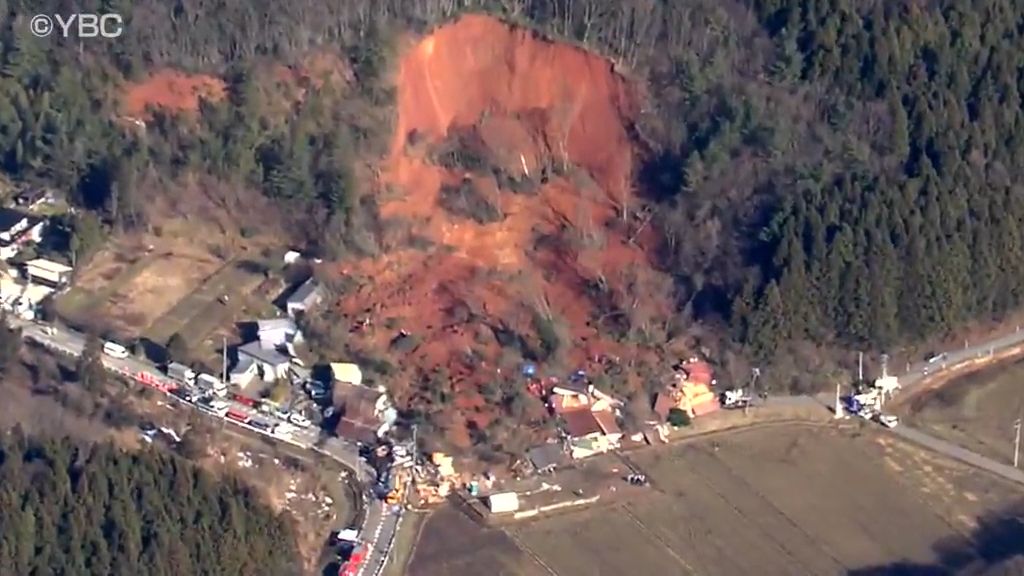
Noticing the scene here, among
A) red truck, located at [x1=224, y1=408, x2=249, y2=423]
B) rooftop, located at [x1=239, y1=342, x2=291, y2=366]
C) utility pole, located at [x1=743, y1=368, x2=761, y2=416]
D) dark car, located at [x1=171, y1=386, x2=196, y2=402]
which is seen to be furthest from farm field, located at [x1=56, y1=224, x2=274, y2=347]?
utility pole, located at [x1=743, y1=368, x2=761, y2=416]

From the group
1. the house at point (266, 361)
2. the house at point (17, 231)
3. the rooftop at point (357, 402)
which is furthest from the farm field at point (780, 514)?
the house at point (17, 231)

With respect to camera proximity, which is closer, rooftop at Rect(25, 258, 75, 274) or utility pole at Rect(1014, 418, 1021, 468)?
utility pole at Rect(1014, 418, 1021, 468)

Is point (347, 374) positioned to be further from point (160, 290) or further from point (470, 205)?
point (470, 205)

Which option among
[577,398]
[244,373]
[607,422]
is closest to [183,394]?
[244,373]

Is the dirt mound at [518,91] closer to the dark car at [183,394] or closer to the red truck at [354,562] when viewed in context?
the dark car at [183,394]

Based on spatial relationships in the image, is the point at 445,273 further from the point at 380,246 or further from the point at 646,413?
the point at 646,413

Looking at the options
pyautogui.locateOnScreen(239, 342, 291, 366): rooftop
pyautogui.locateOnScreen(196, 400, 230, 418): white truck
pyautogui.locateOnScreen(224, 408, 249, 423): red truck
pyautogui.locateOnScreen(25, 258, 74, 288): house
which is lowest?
pyautogui.locateOnScreen(224, 408, 249, 423): red truck

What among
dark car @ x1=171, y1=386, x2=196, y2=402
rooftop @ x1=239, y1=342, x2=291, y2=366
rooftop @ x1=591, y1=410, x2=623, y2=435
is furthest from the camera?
rooftop @ x1=239, y1=342, x2=291, y2=366

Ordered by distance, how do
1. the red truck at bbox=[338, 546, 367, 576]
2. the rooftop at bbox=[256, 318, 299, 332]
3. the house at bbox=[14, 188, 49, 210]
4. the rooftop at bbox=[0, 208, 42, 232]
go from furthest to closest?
the house at bbox=[14, 188, 49, 210]
the rooftop at bbox=[0, 208, 42, 232]
the rooftop at bbox=[256, 318, 299, 332]
the red truck at bbox=[338, 546, 367, 576]

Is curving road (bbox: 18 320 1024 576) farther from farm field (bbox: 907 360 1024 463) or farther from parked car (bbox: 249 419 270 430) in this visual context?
farm field (bbox: 907 360 1024 463)
